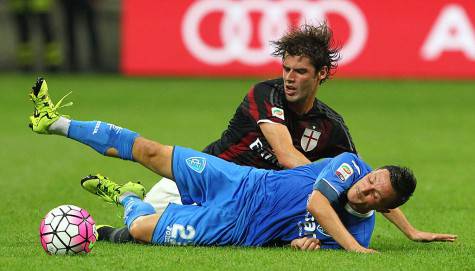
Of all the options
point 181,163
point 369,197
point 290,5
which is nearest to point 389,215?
point 369,197

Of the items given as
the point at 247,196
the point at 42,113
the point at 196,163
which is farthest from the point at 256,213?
the point at 42,113

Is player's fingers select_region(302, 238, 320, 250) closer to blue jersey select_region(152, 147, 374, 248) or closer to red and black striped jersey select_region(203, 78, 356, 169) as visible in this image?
blue jersey select_region(152, 147, 374, 248)

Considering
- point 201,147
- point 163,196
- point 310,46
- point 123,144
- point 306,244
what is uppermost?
point 310,46

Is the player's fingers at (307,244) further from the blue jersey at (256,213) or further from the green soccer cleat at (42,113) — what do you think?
the green soccer cleat at (42,113)

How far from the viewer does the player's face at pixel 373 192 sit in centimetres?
779

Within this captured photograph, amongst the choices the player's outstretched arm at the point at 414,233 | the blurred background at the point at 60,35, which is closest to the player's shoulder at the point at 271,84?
the player's outstretched arm at the point at 414,233

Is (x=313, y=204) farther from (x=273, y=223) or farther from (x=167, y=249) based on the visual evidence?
(x=167, y=249)

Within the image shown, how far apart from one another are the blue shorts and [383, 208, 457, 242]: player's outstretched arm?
42.1 inches

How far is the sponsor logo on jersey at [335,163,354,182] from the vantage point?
7.94m

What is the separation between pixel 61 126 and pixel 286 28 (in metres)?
14.8

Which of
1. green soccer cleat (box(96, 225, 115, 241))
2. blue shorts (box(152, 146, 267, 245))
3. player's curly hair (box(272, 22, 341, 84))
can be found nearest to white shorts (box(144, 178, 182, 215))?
green soccer cleat (box(96, 225, 115, 241))

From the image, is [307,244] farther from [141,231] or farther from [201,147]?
[201,147]

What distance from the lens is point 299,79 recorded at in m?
8.98

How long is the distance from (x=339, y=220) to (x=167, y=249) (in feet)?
4.06
